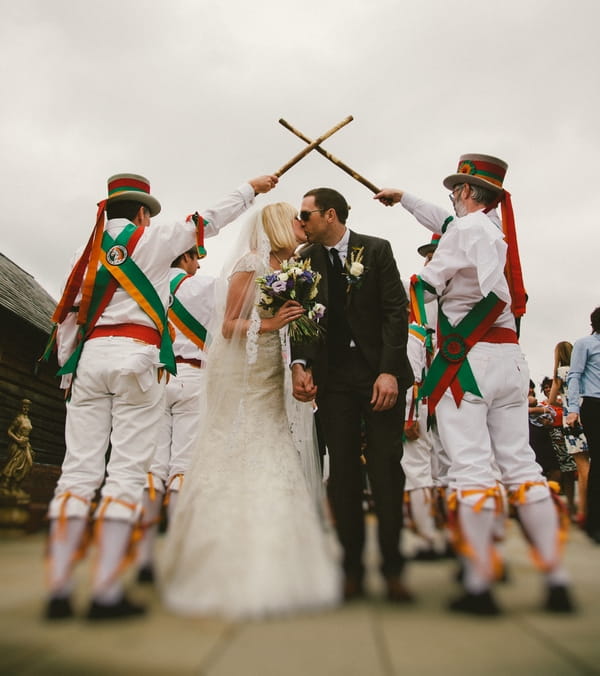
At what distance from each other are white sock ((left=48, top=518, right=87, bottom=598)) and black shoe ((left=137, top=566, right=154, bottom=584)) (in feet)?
0.80

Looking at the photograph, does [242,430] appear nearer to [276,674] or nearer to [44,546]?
[44,546]

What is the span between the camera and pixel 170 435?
4262 millimetres

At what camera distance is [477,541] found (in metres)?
2.18

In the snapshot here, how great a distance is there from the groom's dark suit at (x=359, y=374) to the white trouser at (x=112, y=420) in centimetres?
75

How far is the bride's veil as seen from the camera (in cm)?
308

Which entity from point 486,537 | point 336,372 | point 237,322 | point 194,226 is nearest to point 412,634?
point 486,537

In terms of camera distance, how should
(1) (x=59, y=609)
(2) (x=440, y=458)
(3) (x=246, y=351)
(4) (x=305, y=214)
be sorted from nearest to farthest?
(1) (x=59, y=609), (4) (x=305, y=214), (3) (x=246, y=351), (2) (x=440, y=458)

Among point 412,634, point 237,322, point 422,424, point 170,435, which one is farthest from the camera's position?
point 422,424

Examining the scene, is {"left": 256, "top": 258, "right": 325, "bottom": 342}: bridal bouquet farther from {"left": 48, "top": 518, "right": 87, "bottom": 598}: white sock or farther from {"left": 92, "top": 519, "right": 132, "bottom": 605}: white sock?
{"left": 48, "top": 518, "right": 87, "bottom": 598}: white sock

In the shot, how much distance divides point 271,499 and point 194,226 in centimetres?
138

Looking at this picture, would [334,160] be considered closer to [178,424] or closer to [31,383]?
[178,424]

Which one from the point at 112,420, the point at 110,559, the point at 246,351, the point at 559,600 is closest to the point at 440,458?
the point at 246,351

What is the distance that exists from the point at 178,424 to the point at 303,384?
1785 mm

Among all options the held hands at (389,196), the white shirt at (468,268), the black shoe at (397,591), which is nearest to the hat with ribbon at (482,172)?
the white shirt at (468,268)
